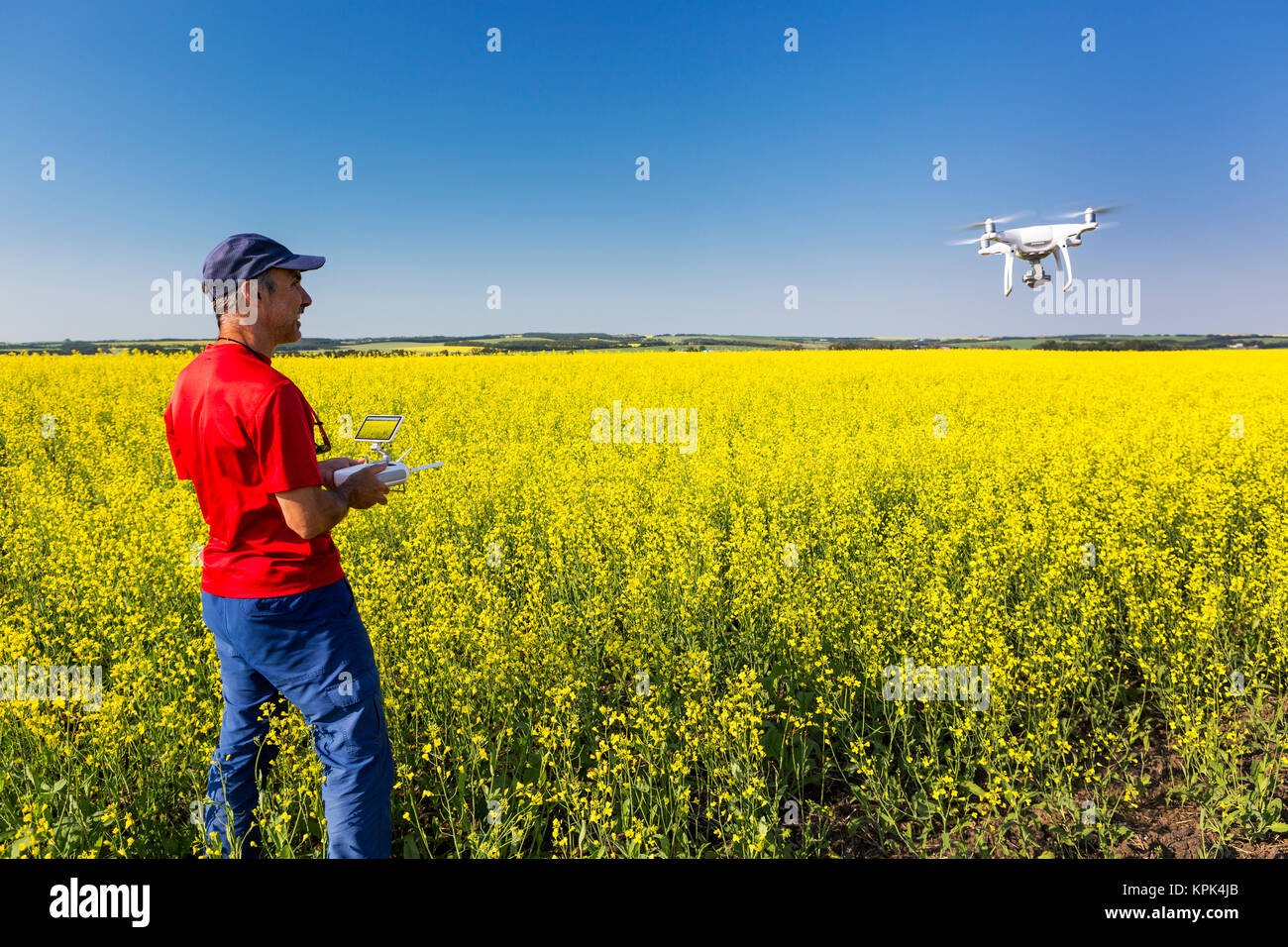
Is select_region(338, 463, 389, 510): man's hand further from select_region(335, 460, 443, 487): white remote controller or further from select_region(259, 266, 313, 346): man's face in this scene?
select_region(259, 266, 313, 346): man's face

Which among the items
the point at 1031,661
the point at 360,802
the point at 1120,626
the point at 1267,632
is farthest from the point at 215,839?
the point at 1267,632

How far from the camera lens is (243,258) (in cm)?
221

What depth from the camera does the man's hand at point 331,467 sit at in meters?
2.38

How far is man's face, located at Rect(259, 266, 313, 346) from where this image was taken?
2264mm

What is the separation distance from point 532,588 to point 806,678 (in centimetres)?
221

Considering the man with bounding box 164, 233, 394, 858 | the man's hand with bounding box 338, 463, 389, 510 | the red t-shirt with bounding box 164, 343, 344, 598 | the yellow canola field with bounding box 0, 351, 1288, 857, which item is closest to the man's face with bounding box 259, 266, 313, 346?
the man with bounding box 164, 233, 394, 858

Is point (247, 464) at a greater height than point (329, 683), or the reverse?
point (247, 464)

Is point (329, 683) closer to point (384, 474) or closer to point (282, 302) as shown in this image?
point (384, 474)

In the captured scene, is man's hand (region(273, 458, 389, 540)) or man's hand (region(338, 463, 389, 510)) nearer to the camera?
man's hand (region(273, 458, 389, 540))

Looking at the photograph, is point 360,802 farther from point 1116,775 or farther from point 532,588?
point 1116,775

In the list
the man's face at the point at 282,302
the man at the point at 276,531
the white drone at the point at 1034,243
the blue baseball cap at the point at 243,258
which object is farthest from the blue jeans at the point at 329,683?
the white drone at the point at 1034,243

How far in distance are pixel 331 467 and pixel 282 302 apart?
648mm

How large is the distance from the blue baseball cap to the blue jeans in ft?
3.82

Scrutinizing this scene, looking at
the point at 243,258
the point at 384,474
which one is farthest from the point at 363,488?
the point at 243,258
